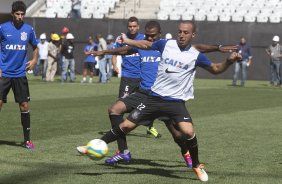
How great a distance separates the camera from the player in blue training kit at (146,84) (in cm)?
1073

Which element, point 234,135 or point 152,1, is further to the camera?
point 152,1

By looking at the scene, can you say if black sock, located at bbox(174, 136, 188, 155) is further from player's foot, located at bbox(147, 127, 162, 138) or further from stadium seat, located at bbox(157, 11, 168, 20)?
stadium seat, located at bbox(157, 11, 168, 20)

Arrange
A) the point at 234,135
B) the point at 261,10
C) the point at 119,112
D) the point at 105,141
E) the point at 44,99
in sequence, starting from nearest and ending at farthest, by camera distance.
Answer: the point at 105,141 < the point at 119,112 < the point at 234,135 < the point at 44,99 < the point at 261,10

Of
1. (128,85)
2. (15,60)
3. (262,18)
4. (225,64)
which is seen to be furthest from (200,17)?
(225,64)

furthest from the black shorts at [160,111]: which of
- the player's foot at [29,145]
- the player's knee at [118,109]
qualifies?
the player's foot at [29,145]

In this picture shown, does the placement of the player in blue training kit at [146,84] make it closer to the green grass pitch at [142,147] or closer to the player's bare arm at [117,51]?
the player's bare arm at [117,51]

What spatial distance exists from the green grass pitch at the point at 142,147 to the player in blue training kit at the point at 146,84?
0.59ft

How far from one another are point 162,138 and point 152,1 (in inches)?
1372

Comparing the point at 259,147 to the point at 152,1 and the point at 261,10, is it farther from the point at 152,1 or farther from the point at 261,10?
the point at 152,1

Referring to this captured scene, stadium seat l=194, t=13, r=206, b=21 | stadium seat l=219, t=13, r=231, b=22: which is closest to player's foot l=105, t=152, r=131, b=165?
stadium seat l=219, t=13, r=231, b=22

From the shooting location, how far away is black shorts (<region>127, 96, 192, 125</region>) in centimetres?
1034

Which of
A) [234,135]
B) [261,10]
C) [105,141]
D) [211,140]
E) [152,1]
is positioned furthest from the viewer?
[152,1]

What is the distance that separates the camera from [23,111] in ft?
43.1

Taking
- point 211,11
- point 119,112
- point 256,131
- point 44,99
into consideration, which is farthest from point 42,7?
point 119,112
